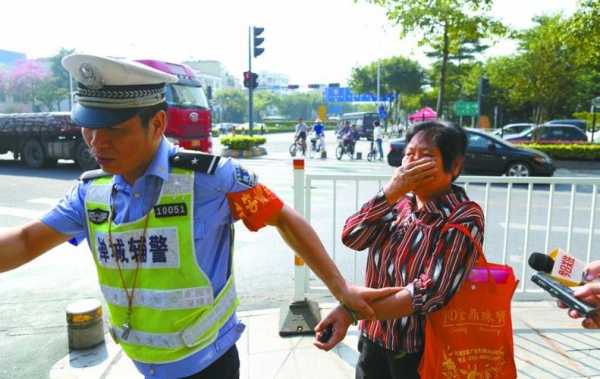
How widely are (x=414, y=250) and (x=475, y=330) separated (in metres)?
0.31

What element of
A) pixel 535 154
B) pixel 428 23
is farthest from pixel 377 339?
pixel 428 23

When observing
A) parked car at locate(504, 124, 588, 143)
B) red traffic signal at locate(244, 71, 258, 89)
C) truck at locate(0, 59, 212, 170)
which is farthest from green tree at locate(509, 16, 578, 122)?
truck at locate(0, 59, 212, 170)

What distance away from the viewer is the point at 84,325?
3268 millimetres

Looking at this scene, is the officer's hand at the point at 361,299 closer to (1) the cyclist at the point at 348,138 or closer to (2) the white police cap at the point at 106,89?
(2) the white police cap at the point at 106,89

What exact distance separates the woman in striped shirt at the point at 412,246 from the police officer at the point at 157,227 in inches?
6.3

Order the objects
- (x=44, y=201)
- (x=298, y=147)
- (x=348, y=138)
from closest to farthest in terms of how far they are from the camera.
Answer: (x=44, y=201) < (x=348, y=138) < (x=298, y=147)

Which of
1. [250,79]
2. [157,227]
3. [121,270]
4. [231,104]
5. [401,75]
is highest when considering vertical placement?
[401,75]

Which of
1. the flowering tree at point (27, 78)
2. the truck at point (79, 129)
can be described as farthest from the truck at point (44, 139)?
the flowering tree at point (27, 78)

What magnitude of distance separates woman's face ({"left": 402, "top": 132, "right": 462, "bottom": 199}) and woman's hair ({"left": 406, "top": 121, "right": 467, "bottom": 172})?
14mm

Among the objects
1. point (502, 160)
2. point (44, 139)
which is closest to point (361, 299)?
point (502, 160)

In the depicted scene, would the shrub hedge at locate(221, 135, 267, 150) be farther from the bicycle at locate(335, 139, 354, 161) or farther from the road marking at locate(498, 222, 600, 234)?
the road marking at locate(498, 222, 600, 234)

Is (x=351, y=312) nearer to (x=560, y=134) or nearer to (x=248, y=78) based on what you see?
(x=248, y=78)

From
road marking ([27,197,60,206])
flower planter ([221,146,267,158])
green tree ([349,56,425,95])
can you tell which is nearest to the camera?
road marking ([27,197,60,206])

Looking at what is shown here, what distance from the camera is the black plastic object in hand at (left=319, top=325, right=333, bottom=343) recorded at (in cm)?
155
